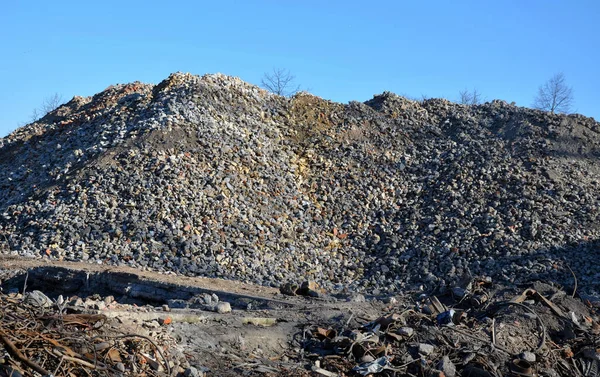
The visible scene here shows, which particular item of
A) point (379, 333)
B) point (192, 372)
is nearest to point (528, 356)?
point (379, 333)

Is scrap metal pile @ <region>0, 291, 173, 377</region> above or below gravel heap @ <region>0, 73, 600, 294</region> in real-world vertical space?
below

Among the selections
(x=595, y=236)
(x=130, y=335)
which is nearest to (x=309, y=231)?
(x=595, y=236)

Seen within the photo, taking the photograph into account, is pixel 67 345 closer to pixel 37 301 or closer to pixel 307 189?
pixel 37 301

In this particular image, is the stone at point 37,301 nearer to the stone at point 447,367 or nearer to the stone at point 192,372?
the stone at point 192,372

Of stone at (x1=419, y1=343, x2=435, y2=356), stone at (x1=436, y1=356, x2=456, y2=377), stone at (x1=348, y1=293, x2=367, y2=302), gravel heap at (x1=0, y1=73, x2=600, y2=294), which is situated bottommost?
stone at (x1=436, y1=356, x2=456, y2=377)

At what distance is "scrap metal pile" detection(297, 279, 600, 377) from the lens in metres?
4.91

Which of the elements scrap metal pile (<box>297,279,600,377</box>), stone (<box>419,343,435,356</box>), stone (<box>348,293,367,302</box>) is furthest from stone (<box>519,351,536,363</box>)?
stone (<box>348,293,367,302</box>)

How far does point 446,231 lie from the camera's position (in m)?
11.4

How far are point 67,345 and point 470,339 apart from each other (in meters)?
3.28

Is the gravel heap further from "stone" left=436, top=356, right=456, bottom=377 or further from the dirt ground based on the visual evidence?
"stone" left=436, top=356, right=456, bottom=377

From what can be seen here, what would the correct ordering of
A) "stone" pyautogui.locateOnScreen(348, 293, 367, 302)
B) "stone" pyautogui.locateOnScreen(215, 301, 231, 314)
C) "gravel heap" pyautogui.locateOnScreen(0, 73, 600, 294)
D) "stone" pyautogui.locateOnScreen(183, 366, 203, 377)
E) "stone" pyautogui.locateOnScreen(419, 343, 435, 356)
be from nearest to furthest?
"stone" pyautogui.locateOnScreen(183, 366, 203, 377), "stone" pyautogui.locateOnScreen(419, 343, 435, 356), "stone" pyautogui.locateOnScreen(215, 301, 231, 314), "stone" pyautogui.locateOnScreen(348, 293, 367, 302), "gravel heap" pyautogui.locateOnScreen(0, 73, 600, 294)

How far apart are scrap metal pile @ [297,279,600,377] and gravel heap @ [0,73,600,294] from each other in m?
3.33

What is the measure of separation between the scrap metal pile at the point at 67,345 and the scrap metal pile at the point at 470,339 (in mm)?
1288

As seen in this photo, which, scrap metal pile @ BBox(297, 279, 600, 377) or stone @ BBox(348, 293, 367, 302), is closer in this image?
scrap metal pile @ BBox(297, 279, 600, 377)
